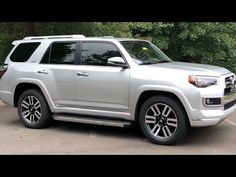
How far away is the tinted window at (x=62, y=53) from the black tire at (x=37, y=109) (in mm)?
743

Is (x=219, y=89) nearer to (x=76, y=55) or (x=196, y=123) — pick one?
(x=196, y=123)

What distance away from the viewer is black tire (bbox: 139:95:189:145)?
7184mm

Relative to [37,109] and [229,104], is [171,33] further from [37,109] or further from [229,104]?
[229,104]

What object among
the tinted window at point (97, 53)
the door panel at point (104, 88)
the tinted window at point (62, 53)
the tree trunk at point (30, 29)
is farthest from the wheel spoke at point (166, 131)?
the tree trunk at point (30, 29)

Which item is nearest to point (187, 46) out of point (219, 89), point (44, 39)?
point (44, 39)

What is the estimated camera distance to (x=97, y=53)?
8.18 meters

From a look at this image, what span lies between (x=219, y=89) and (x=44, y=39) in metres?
3.82

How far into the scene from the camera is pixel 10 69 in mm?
9195

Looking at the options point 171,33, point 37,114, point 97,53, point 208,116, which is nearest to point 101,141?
point 97,53

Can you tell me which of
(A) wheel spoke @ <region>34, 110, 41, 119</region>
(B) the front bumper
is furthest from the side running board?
(B) the front bumper

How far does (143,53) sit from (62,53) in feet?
5.25

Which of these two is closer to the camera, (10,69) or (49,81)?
(49,81)

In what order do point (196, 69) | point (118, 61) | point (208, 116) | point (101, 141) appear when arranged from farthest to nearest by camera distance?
point (101, 141) < point (118, 61) < point (196, 69) < point (208, 116)

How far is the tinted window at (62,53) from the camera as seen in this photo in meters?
8.49
